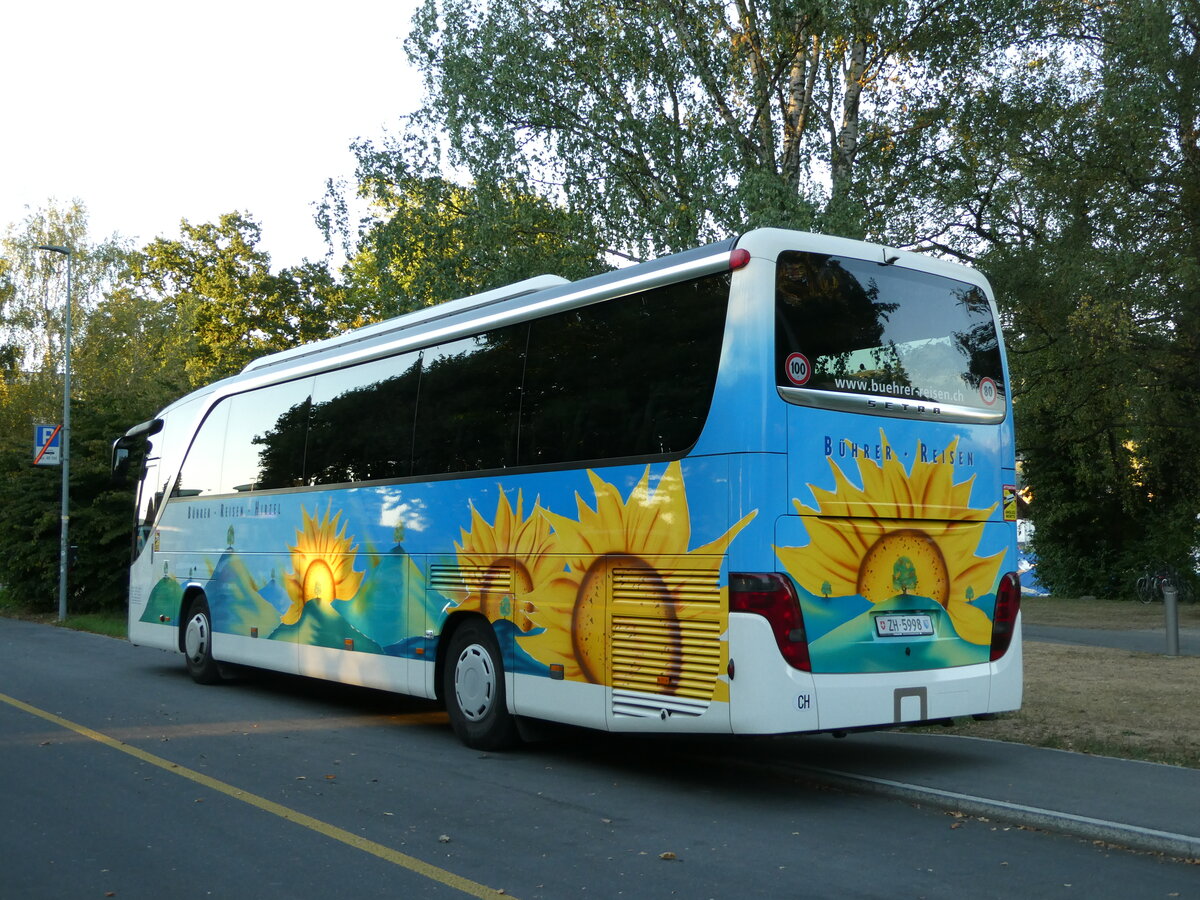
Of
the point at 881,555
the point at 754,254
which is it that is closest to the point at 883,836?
the point at 881,555

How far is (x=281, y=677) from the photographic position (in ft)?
51.5

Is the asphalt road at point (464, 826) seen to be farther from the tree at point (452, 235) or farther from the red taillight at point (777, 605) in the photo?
the tree at point (452, 235)

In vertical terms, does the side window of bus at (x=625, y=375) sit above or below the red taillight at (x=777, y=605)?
above

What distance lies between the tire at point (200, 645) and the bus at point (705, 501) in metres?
3.76

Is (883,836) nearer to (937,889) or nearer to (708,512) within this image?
(937,889)

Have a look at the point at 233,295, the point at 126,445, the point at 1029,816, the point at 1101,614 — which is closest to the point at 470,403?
the point at 1029,816

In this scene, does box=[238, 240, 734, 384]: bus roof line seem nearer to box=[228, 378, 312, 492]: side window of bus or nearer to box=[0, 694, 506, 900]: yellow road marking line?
box=[228, 378, 312, 492]: side window of bus

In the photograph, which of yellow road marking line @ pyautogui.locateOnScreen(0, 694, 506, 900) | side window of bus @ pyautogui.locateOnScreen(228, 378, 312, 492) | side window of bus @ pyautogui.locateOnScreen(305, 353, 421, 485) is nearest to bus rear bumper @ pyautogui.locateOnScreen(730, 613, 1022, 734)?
yellow road marking line @ pyautogui.locateOnScreen(0, 694, 506, 900)

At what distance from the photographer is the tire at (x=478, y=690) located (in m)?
9.72

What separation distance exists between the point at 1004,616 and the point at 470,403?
4.33 metres

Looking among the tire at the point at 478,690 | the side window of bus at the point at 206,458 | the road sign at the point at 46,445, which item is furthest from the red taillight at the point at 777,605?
the road sign at the point at 46,445

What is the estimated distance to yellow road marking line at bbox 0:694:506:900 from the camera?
5.92m

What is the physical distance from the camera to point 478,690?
32.7 feet

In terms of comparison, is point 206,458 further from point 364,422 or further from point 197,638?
point 364,422
